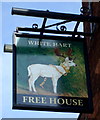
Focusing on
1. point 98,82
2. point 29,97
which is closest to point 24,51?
point 29,97

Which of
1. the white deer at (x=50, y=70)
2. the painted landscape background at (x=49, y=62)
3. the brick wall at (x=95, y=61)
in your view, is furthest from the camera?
the brick wall at (x=95, y=61)

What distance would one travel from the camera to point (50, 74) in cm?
872

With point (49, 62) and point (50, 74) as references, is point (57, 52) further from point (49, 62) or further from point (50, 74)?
point (50, 74)

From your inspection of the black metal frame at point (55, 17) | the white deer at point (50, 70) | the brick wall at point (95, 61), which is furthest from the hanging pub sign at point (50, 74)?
the brick wall at point (95, 61)

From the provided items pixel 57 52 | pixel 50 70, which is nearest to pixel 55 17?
pixel 57 52

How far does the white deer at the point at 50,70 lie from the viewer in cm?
852

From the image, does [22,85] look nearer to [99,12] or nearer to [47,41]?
[47,41]

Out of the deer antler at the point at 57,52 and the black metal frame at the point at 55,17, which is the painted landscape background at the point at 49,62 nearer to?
the deer antler at the point at 57,52

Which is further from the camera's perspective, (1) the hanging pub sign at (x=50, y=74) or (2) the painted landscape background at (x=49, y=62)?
(2) the painted landscape background at (x=49, y=62)

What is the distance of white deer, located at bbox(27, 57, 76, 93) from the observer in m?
8.52

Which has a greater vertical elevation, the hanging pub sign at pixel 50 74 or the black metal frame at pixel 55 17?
the black metal frame at pixel 55 17

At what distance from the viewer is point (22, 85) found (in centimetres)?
819

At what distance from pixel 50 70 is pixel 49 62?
0.20 metres

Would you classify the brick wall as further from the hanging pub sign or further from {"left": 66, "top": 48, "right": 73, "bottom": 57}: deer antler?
{"left": 66, "top": 48, "right": 73, "bottom": 57}: deer antler
